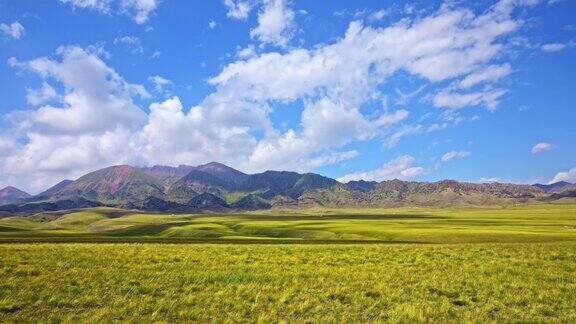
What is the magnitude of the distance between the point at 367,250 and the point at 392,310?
76.8 ft

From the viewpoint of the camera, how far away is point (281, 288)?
76.4ft

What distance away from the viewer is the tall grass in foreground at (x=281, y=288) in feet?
59.3

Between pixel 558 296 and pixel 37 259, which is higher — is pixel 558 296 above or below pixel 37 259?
below

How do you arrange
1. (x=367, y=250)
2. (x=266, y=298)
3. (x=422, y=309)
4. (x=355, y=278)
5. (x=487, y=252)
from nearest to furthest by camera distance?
(x=422, y=309), (x=266, y=298), (x=355, y=278), (x=487, y=252), (x=367, y=250)

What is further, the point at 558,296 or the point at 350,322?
the point at 558,296

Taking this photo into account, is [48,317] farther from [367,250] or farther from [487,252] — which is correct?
[487,252]

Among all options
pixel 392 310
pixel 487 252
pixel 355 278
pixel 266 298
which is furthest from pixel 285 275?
pixel 487 252

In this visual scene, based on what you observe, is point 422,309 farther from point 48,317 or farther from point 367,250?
point 367,250

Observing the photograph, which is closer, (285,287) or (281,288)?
(281,288)

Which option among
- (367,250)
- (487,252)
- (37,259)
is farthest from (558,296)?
(37,259)

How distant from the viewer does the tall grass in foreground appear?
18.1 meters

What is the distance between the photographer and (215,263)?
3203 centimetres

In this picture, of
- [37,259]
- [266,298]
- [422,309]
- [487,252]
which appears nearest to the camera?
[422,309]

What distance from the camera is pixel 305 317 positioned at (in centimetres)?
1780
